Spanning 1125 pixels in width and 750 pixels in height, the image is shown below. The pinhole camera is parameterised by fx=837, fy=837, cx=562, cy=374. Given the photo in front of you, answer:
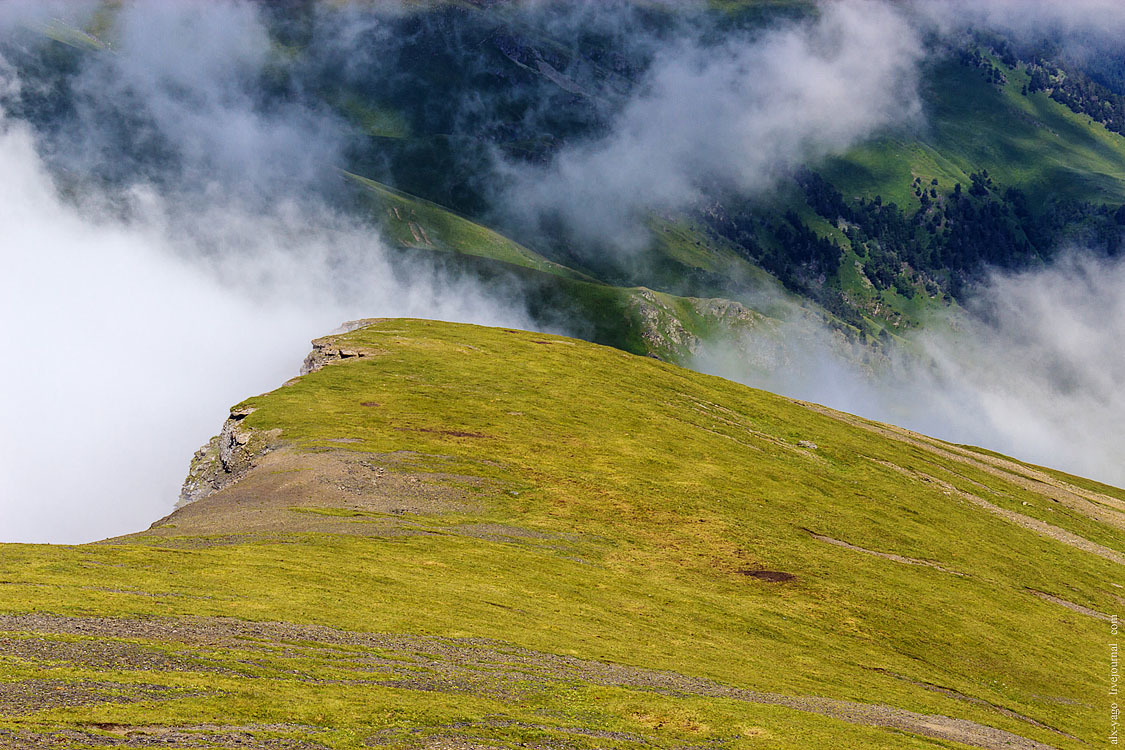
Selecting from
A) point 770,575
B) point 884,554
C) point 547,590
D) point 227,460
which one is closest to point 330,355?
point 227,460

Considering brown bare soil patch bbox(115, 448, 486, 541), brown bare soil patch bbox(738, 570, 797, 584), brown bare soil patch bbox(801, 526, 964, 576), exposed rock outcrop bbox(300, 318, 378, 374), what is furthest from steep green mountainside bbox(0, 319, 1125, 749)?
exposed rock outcrop bbox(300, 318, 378, 374)

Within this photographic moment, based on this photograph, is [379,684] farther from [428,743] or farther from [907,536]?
[907,536]

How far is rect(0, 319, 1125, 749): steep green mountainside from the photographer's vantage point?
41562 mm

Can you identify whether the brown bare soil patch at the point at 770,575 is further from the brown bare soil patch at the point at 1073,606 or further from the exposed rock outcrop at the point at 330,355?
the exposed rock outcrop at the point at 330,355

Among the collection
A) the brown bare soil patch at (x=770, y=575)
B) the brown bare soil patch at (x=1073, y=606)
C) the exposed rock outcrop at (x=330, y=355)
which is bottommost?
the brown bare soil patch at (x=1073, y=606)

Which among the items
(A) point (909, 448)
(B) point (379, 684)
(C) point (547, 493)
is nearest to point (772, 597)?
(C) point (547, 493)

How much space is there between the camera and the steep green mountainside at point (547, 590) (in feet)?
136

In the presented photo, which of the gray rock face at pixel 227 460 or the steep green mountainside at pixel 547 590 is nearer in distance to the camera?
the steep green mountainside at pixel 547 590

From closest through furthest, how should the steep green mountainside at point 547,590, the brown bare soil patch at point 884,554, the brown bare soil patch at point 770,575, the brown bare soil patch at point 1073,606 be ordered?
the steep green mountainside at point 547,590 < the brown bare soil patch at point 770,575 < the brown bare soil patch at point 884,554 < the brown bare soil patch at point 1073,606

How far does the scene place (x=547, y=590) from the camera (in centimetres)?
7362

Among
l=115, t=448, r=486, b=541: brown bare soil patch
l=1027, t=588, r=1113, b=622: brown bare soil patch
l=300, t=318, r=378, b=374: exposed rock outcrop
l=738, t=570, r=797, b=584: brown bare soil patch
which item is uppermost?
l=300, t=318, r=378, b=374: exposed rock outcrop

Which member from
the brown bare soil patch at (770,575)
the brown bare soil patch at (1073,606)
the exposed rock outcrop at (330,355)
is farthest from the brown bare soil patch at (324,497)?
the brown bare soil patch at (1073,606)

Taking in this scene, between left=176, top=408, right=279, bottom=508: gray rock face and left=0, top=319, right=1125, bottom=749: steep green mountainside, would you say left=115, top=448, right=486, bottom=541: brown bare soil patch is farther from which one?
left=176, top=408, right=279, bottom=508: gray rock face

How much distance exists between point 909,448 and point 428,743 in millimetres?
168813
